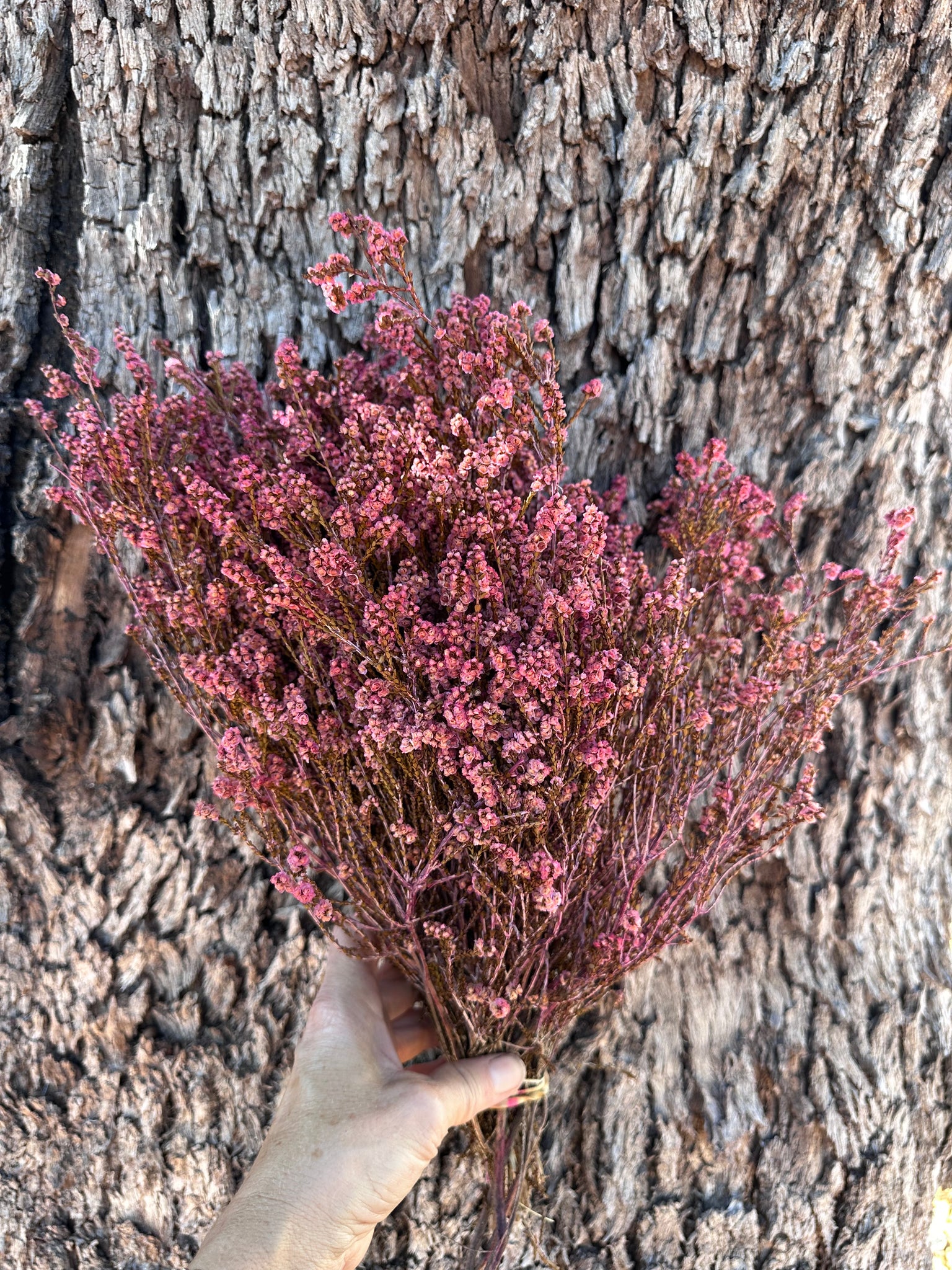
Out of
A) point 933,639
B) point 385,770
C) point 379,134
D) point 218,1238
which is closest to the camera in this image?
point 385,770

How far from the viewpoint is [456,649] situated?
48.1 inches

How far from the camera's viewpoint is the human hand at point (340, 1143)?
4.69 ft

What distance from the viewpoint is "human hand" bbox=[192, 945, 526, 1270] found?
143cm

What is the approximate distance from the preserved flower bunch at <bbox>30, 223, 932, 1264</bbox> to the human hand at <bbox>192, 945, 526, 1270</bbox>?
0.39ft

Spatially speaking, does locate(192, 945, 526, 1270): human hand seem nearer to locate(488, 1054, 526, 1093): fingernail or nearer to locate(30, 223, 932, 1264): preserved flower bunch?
locate(488, 1054, 526, 1093): fingernail

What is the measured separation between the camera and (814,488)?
6.18 feet

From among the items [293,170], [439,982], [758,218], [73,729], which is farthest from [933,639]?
[73,729]

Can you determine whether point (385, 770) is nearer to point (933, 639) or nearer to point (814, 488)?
point (814, 488)

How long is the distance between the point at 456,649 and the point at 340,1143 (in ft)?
3.27

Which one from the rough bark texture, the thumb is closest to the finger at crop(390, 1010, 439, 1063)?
the thumb

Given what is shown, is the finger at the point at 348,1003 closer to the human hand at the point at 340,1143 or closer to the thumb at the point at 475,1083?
the human hand at the point at 340,1143

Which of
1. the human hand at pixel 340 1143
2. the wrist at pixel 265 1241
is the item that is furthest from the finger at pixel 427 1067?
the wrist at pixel 265 1241

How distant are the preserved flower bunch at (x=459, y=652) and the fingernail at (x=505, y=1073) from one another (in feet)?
0.11

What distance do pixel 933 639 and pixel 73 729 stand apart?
2.13 meters
